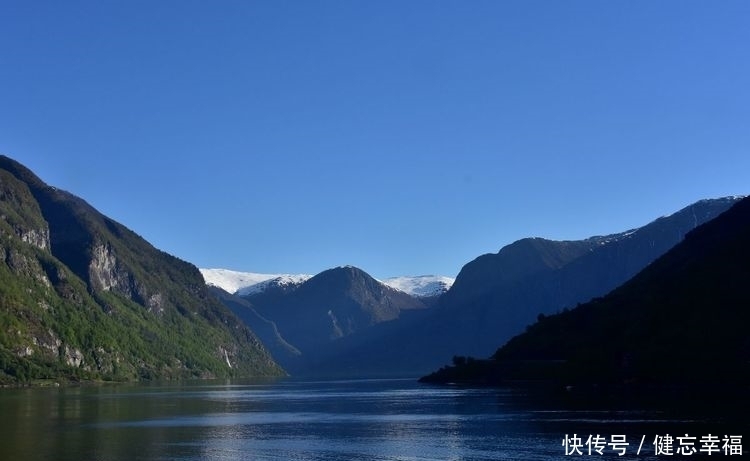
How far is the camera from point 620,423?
13000 centimetres

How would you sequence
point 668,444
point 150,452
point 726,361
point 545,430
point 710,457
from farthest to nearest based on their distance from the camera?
point 726,361 < point 545,430 < point 150,452 < point 668,444 < point 710,457

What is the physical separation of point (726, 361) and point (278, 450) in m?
123

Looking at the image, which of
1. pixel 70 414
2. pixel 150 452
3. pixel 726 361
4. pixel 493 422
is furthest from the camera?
pixel 726 361

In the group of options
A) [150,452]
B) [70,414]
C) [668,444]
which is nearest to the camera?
[668,444]

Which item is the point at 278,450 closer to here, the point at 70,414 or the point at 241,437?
the point at 241,437

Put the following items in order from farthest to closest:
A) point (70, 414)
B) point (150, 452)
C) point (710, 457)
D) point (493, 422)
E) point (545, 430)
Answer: point (70, 414)
point (493, 422)
point (545, 430)
point (150, 452)
point (710, 457)

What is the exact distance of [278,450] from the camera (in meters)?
115

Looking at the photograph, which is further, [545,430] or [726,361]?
[726,361]

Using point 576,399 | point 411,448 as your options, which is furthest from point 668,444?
point 576,399

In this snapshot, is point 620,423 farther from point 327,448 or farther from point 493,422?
point 327,448

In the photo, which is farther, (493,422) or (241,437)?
(493,422)

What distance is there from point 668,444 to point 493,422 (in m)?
44.3

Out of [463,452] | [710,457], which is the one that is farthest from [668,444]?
[463,452]

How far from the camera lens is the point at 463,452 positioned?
4247 inches
